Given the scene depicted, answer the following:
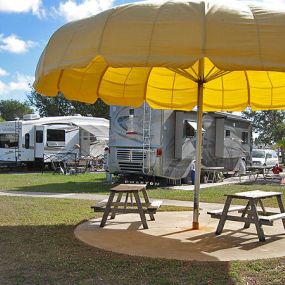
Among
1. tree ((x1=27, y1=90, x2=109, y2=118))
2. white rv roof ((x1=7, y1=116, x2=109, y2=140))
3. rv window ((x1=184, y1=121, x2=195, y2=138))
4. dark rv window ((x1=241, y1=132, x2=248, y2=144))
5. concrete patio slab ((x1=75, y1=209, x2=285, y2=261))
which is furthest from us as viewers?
tree ((x1=27, y1=90, x2=109, y2=118))

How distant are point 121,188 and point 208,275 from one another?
3148 millimetres

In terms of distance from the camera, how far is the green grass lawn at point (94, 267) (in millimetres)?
5434

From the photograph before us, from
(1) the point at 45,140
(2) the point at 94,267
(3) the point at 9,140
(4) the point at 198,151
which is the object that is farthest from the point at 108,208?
(3) the point at 9,140

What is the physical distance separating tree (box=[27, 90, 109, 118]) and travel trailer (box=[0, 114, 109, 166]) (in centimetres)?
2101

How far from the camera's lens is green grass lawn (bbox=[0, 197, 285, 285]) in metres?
5.43

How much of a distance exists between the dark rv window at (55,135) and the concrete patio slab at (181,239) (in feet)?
60.4

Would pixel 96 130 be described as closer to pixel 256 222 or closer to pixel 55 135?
pixel 55 135

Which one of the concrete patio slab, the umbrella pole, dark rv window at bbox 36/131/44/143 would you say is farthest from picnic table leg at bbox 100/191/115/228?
dark rv window at bbox 36/131/44/143

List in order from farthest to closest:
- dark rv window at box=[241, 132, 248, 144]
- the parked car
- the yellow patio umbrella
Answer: the parked car < dark rv window at box=[241, 132, 248, 144] < the yellow patio umbrella

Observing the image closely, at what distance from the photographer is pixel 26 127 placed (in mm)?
27047

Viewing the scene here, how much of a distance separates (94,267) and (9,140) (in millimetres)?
23129

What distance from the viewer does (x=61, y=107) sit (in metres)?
55.7

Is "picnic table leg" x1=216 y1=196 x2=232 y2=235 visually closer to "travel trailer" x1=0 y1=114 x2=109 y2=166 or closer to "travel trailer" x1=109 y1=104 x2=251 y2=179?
"travel trailer" x1=109 y1=104 x2=251 y2=179

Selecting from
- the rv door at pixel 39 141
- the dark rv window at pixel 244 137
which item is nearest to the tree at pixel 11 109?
the rv door at pixel 39 141
